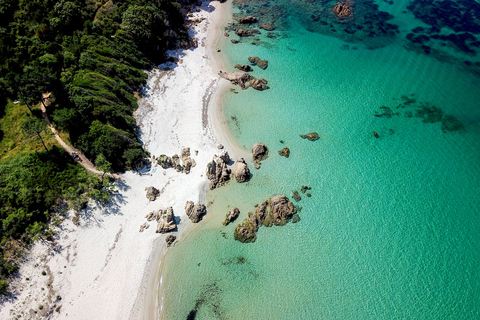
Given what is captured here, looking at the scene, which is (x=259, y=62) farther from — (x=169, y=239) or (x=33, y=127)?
(x=33, y=127)

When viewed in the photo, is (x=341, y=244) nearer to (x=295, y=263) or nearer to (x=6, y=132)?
(x=295, y=263)

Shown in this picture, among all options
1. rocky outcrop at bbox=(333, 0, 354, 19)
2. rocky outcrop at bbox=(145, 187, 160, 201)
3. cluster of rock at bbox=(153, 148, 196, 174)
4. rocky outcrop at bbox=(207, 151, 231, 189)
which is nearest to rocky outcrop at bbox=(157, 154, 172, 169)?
cluster of rock at bbox=(153, 148, 196, 174)

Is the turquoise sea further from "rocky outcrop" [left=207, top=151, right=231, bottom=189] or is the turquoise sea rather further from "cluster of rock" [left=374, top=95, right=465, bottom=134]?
"rocky outcrop" [left=207, top=151, right=231, bottom=189]

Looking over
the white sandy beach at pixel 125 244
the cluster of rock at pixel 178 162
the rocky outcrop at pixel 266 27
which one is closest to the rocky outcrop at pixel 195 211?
the white sandy beach at pixel 125 244

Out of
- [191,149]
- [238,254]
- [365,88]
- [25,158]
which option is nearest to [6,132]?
[25,158]

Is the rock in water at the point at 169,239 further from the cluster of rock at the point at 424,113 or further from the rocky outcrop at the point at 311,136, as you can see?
the cluster of rock at the point at 424,113

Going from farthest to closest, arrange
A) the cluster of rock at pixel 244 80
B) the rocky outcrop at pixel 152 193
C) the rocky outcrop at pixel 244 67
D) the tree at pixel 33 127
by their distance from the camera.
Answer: the rocky outcrop at pixel 244 67, the cluster of rock at pixel 244 80, the rocky outcrop at pixel 152 193, the tree at pixel 33 127
